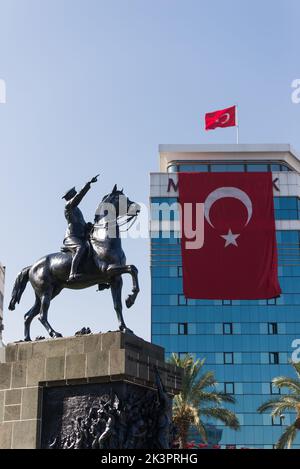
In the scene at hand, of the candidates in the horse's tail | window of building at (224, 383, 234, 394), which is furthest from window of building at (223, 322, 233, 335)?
the horse's tail

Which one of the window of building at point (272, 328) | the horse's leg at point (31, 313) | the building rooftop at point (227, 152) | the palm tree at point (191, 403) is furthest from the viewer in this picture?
the building rooftop at point (227, 152)

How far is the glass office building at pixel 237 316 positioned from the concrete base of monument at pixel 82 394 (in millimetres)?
65443

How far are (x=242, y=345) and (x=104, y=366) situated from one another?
7026 centimetres

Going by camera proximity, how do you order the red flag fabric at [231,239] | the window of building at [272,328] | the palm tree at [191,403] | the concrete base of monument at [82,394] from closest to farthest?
the concrete base of monument at [82,394]
the palm tree at [191,403]
the red flag fabric at [231,239]
the window of building at [272,328]

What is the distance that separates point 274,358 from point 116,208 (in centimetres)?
6872

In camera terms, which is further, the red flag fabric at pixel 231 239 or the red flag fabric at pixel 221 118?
the red flag fabric at pixel 221 118

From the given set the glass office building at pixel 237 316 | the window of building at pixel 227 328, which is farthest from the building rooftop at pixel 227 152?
the window of building at pixel 227 328

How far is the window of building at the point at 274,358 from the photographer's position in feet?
283

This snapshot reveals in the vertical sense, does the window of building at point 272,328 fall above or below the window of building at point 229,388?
above

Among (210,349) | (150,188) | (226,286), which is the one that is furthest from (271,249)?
(150,188)

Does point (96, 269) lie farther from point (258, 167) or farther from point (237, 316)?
point (258, 167)

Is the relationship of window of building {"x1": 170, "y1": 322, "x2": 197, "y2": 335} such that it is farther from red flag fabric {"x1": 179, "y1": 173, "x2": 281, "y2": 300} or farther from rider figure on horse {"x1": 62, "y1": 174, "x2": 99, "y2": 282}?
rider figure on horse {"x1": 62, "y1": 174, "x2": 99, "y2": 282}

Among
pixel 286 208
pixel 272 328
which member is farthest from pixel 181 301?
pixel 286 208

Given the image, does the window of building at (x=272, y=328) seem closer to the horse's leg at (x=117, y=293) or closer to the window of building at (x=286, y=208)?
the window of building at (x=286, y=208)
